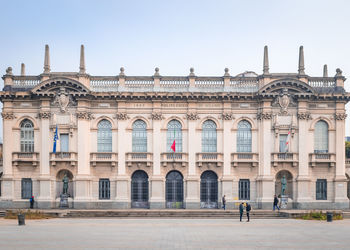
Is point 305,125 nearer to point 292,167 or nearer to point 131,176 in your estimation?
point 292,167

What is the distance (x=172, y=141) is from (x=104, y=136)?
642 cm

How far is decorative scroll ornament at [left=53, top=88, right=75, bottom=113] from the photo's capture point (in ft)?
146

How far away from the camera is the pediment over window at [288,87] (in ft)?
146

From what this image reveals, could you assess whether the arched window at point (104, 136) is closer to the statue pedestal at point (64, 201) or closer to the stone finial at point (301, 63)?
the statue pedestal at point (64, 201)

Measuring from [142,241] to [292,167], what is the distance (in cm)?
2447

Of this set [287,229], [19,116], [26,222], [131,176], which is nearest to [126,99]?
[131,176]

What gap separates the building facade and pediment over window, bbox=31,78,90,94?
9 centimetres

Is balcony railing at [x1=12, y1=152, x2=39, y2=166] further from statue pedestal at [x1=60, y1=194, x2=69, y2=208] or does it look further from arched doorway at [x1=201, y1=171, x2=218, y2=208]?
arched doorway at [x1=201, y1=171, x2=218, y2=208]

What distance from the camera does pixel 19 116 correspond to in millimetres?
45406

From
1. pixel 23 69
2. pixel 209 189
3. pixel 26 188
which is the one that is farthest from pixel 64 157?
pixel 209 189

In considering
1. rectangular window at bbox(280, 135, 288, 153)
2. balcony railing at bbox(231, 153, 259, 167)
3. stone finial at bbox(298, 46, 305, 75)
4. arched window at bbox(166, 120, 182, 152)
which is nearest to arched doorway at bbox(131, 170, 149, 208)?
arched window at bbox(166, 120, 182, 152)

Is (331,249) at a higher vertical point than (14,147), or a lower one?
lower

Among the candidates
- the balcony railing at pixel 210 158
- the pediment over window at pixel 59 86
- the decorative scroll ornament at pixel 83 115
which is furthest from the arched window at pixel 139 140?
the pediment over window at pixel 59 86

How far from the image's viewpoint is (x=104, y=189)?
45312 millimetres
